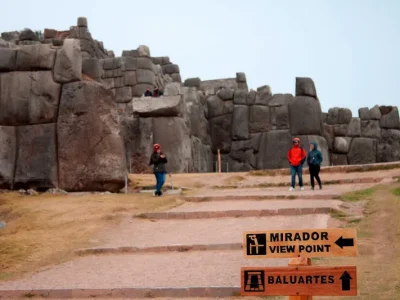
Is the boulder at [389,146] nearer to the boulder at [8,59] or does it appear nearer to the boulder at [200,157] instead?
the boulder at [200,157]

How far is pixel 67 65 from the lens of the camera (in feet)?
54.5

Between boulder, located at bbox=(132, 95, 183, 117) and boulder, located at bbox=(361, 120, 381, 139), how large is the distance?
12.7 metres

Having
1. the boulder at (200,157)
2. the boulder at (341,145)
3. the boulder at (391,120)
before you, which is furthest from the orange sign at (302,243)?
the boulder at (391,120)

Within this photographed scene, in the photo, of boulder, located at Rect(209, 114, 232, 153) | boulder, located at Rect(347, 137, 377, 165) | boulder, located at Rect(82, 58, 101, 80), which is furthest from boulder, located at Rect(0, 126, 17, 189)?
boulder, located at Rect(347, 137, 377, 165)

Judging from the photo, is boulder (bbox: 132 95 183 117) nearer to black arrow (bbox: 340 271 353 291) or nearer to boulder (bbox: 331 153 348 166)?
boulder (bbox: 331 153 348 166)

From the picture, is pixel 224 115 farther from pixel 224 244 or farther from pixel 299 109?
pixel 224 244

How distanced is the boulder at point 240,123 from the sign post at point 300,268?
2306 cm

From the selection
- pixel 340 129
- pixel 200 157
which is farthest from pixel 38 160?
pixel 340 129

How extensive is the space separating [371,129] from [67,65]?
2026cm

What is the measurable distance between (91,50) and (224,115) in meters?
10.3

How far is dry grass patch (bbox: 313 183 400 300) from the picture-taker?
7488mm

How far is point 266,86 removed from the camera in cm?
2983

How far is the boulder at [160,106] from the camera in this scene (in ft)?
76.2

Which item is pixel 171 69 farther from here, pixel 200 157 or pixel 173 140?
pixel 173 140
